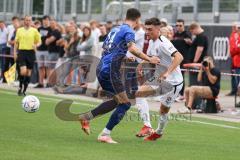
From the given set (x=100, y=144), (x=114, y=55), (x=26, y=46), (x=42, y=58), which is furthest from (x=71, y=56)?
(x=100, y=144)

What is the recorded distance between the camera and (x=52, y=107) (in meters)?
19.0

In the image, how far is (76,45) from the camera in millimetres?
25859

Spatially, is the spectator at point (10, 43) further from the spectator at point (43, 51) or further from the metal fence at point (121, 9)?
the metal fence at point (121, 9)

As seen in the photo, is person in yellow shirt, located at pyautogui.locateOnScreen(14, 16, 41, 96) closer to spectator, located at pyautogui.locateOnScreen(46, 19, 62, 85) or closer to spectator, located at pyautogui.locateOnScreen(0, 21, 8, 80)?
spectator, located at pyautogui.locateOnScreen(46, 19, 62, 85)

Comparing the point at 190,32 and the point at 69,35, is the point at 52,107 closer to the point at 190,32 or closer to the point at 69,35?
the point at 190,32

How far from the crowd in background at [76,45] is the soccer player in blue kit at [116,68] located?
7.98 meters

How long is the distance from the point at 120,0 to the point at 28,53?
1166 centimetres

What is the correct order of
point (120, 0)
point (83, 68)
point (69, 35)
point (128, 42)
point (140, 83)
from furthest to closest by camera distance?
point (120, 0), point (69, 35), point (83, 68), point (140, 83), point (128, 42)

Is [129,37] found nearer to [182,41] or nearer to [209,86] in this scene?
[209,86]

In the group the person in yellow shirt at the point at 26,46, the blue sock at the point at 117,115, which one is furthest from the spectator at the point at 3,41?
A: the blue sock at the point at 117,115

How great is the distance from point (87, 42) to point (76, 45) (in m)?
1.31

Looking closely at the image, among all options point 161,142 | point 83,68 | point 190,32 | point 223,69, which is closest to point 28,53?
point 83,68

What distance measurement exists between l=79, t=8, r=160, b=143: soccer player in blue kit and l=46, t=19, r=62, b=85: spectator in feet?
→ 48.3

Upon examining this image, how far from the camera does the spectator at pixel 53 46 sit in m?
27.2
